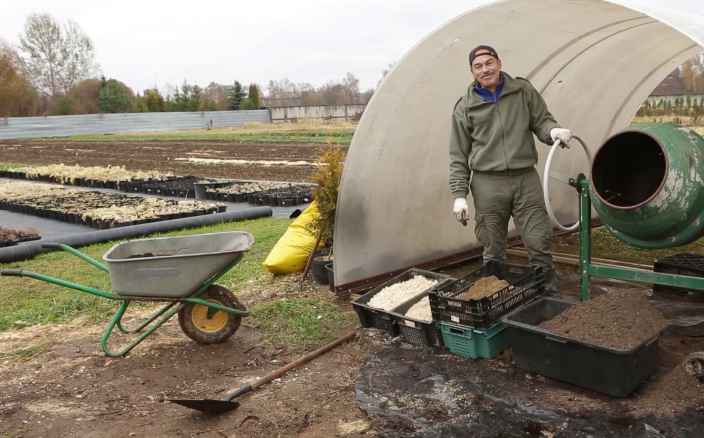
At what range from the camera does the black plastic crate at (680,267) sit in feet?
15.2

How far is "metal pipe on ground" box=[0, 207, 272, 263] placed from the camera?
768cm

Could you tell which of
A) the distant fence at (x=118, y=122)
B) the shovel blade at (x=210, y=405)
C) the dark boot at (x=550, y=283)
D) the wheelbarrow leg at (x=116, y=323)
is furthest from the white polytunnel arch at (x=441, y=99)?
the distant fence at (x=118, y=122)

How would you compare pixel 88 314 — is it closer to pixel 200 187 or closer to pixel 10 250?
pixel 10 250

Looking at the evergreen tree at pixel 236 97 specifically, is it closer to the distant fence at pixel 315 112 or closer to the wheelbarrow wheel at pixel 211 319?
the distant fence at pixel 315 112

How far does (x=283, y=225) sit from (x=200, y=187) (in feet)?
14.6

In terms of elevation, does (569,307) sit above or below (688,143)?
below

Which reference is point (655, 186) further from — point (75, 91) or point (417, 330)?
point (75, 91)

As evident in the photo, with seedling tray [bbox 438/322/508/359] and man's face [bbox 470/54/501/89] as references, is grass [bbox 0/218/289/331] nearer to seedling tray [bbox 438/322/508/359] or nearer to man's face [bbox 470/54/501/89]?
seedling tray [bbox 438/322/508/359]

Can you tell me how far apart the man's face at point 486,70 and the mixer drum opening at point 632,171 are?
3.05 feet

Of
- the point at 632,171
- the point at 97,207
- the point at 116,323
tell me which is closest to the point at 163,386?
the point at 116,323

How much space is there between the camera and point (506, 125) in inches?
174

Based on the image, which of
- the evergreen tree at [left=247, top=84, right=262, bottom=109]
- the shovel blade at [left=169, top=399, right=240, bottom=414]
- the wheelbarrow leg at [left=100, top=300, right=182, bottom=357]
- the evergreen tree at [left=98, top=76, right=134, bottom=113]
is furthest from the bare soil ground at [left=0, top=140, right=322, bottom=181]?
the evergreen tree at [left=247, top=84, right=262, bottom=109]

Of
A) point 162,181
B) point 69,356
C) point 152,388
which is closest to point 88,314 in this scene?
point 69,356

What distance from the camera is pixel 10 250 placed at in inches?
301
